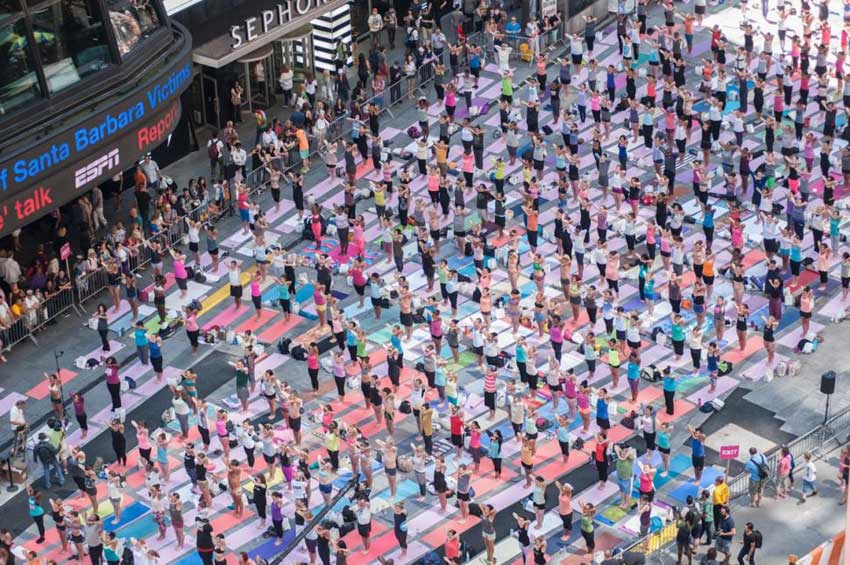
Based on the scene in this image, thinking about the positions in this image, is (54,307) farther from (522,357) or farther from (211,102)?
(522,357)

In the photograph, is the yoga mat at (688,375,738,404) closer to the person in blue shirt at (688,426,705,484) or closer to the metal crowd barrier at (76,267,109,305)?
the person in blue shirt at (688,426,705,484)

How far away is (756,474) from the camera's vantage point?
52.1 m

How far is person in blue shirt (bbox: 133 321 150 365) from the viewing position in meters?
57.7

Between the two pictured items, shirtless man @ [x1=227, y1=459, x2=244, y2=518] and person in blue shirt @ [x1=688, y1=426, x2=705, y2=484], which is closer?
shirtless man @ [x1=227, y1=459, x2=244, y2=518]

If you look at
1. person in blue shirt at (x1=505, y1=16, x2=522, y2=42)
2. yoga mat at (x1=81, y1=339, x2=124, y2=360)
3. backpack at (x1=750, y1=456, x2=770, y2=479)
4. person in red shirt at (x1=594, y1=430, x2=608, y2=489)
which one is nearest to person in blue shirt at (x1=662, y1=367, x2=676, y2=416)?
person in red shirt at (x1=594, y1=430, x2=608, y2=489)

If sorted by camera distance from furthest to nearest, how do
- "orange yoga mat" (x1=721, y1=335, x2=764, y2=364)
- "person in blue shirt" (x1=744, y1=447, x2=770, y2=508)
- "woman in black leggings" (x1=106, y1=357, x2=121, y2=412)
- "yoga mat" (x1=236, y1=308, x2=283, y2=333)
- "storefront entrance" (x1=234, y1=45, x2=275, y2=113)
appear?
"storefront entrance" (x1=234, y1=45, x2=275, y2=113) → "yoga mat" (x1=236, y1=308, x2=283, y2=333) → "orange yoga mat" (x1=721, y1=335, x2=764, y2=364) → "woman in black leggings" (x1=106, y1=357, x2=121, y2=412) → "person in blue shirt" (x1=744, y1=447, x2=770, y2=508)

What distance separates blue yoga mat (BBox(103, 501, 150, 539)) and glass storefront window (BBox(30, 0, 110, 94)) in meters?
10.6

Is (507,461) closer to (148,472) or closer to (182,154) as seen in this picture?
(148,472)

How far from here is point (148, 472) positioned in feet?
177

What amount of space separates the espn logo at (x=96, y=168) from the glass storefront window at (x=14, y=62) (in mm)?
A: 2737

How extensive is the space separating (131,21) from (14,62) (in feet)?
16.4

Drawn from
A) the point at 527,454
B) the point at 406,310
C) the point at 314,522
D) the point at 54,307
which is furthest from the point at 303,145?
the point at 314,522

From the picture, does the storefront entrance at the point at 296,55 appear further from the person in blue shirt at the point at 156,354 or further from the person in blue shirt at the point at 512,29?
the person in blue shirt at the point at 156,354

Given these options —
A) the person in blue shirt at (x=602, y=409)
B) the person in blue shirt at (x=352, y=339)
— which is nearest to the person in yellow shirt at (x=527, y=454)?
the person in blue shirt at (x=602, y=409)
